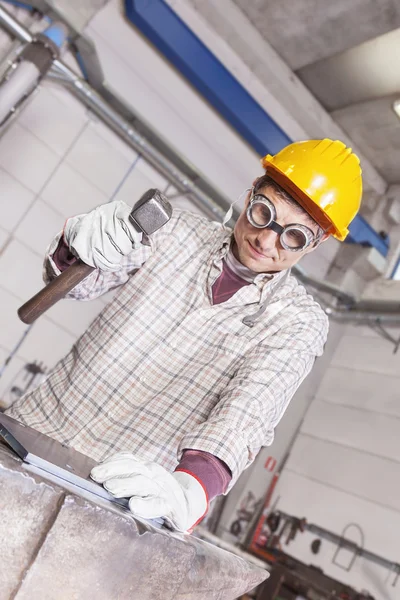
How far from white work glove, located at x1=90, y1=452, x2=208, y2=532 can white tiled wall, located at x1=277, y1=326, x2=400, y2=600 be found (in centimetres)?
397

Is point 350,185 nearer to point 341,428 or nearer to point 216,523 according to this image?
point 341,428

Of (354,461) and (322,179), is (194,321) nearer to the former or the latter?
(322,179)

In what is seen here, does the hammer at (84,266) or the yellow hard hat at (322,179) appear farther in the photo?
the yellow hard hat at (322,179)

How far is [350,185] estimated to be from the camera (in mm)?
1677

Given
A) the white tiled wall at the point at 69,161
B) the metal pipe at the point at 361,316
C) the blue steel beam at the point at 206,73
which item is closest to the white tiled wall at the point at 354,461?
the metal pipe at the point at 361,316

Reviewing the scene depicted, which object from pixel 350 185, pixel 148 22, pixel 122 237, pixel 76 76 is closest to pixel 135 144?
pixel 76 76

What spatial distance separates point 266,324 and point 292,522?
3977 millimetres

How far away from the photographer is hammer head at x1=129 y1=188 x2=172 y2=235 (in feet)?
3.93

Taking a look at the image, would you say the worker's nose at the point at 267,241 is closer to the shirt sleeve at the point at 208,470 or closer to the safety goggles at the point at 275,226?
the safety goggles at the point at 275,226

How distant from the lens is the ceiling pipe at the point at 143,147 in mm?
3677

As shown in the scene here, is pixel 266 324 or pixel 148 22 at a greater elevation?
pixel 148 22

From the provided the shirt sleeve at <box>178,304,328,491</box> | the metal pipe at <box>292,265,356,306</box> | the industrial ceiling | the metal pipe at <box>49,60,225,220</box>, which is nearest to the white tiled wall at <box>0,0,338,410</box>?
the metal pipe at <box>49,60,225,220</box>

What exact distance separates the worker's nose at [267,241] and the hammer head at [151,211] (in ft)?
1.46

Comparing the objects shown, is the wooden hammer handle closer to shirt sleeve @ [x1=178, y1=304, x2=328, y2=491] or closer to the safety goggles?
shirt sleeve @ [x1=178, y1=304, x2=328, y2=491]
